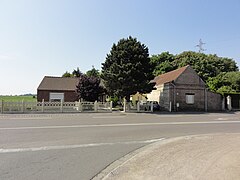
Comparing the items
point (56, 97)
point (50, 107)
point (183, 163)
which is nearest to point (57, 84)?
point (56, 97)

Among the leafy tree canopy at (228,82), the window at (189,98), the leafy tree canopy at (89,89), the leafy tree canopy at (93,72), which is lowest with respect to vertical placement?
the window at (189,98)

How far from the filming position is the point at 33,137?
10695mm

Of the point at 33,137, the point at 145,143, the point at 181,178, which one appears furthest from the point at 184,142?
the point at 33,137

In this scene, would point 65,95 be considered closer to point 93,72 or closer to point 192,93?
point 192,93

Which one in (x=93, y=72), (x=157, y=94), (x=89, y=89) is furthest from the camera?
(x=93, y=72)

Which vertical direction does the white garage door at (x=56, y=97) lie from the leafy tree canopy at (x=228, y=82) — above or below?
below

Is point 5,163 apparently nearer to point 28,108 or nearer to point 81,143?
point 81,143

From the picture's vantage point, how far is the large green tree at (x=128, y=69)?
31516mm

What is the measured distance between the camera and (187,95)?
36.1 metres

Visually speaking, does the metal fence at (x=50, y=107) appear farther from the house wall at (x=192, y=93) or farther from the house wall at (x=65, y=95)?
the house wall at (x=65, y=95)

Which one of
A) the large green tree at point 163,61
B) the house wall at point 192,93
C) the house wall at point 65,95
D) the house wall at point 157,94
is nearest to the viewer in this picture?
the house wall at point 192,93

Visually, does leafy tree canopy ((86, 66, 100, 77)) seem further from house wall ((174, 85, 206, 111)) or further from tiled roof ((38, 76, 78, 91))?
house wall ((174, 85, 206, 111))

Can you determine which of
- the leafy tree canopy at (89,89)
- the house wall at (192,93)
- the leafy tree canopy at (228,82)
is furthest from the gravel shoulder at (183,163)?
the leafy tree canopy at (228,82)

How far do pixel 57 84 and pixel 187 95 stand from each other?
22.7 m
